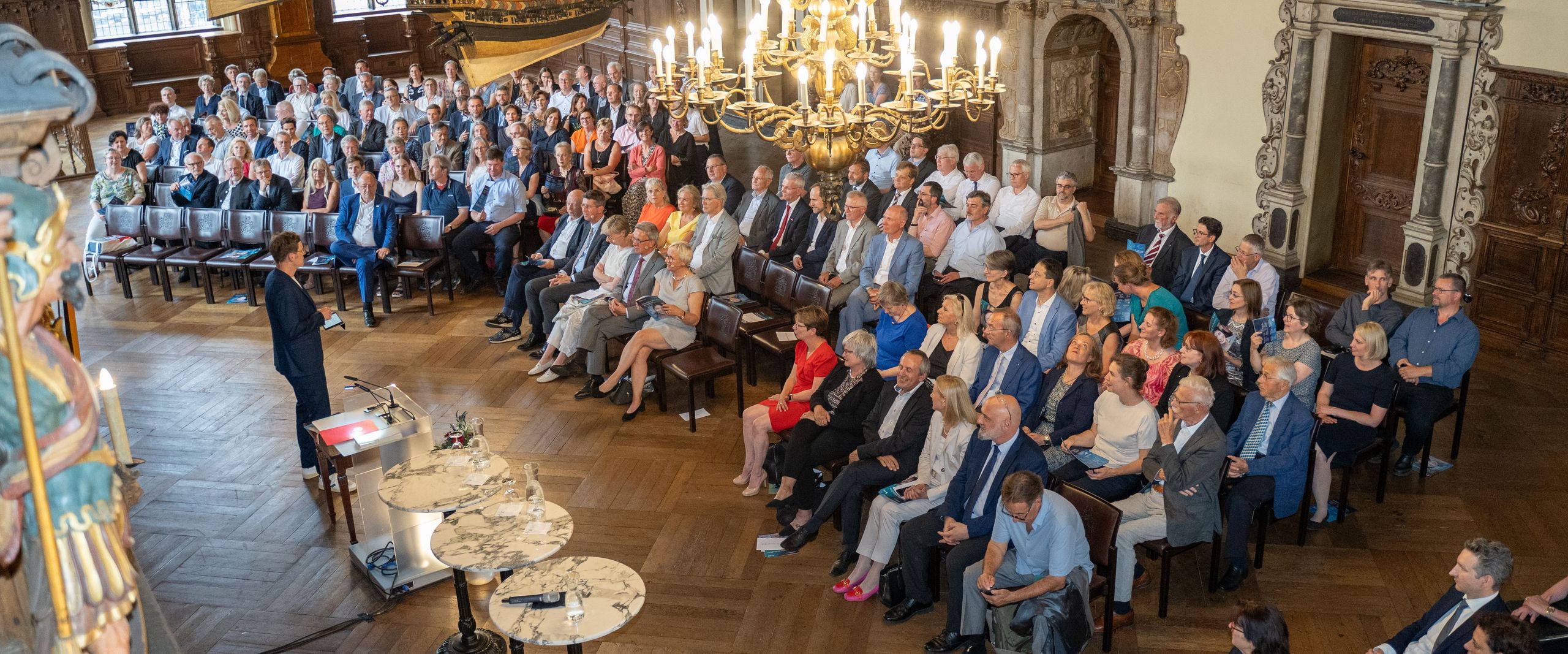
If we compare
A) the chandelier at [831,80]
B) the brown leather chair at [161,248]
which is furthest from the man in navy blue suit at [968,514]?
the brown leather chair at [161,248]

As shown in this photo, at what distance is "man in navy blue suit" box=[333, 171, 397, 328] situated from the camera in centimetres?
970

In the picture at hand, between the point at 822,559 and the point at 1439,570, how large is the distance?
2.99m

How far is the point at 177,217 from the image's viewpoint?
10.4 m

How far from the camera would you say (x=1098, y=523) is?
516cm

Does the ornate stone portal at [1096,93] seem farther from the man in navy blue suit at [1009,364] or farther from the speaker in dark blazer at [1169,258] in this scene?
the man in navy blue suit at [1009,364]

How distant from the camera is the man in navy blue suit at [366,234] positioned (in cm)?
970

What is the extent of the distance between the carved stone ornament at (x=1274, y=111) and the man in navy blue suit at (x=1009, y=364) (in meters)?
4.03

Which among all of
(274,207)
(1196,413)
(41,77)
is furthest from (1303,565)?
(274,207)

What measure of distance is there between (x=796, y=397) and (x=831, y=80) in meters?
2.17

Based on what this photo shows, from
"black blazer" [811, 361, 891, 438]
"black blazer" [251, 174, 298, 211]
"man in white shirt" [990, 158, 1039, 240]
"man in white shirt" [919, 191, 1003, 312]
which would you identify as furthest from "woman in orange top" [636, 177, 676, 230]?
"black blazer" [811, 361, 891, 438]

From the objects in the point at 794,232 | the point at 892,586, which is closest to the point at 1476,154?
the point at 794,232

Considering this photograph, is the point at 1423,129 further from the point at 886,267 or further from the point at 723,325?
the point at 723,325

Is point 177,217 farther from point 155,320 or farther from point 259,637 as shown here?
point 259,637

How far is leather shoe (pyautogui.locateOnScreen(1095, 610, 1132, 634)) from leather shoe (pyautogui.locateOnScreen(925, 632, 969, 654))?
0.59 metres
